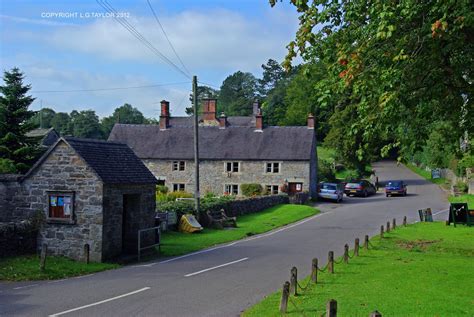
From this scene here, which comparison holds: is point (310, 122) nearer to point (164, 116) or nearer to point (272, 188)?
point (272, 188)

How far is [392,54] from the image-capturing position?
40.5 ft

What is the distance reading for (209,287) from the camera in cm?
1420

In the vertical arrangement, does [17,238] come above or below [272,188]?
below

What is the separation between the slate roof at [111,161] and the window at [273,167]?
104 feet

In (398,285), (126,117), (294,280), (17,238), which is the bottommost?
(398,285)

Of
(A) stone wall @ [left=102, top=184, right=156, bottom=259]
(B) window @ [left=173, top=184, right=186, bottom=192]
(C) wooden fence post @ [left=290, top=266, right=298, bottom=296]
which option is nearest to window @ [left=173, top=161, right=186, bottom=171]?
(B) window @ [left=173, top=184, right=186, bottom=192]

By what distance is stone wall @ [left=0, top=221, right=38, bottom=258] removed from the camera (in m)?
17.5

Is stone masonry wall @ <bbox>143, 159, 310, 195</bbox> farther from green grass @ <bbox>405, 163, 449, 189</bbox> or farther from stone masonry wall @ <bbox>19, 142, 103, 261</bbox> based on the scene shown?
stone masonry wall @ <bbox>19, 142, 103, 261</bbox>

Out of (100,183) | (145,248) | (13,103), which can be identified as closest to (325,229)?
(145,248)

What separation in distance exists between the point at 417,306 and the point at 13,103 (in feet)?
121

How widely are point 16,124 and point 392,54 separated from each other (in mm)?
34527

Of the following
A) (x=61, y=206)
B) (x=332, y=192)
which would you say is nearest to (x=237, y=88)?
(x=332, y=192)

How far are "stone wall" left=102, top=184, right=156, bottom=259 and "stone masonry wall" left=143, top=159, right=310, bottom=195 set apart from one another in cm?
3174

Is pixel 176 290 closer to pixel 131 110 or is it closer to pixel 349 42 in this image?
pixel 349 42
